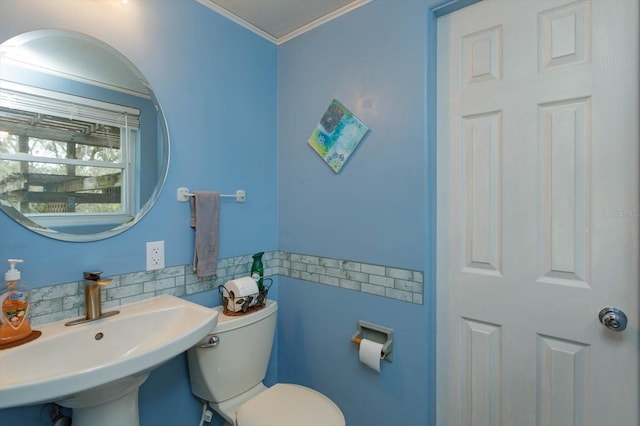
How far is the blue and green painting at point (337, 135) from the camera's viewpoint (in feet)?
4.91

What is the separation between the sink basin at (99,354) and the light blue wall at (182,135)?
21cm

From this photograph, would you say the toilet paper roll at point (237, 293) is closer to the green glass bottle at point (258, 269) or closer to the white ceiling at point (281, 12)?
the green glass bottle at point (258, 269)

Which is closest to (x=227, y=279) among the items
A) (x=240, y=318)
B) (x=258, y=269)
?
(x=258, y=269)

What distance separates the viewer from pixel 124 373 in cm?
82

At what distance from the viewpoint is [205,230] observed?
4.71 ft

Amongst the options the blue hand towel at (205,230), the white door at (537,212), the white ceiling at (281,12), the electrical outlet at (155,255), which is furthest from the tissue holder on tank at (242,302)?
the white ceiling at (281,12)

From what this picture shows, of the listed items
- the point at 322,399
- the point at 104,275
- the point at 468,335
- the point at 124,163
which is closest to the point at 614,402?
the point at 468,335

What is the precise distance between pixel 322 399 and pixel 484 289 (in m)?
0.82

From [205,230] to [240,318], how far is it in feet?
1.42

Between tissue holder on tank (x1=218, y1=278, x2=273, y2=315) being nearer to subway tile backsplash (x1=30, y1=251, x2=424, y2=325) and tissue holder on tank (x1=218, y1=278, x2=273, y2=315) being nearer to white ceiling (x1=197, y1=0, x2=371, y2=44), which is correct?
subway tile backsplash (x1=30, y1=251, x2=424, y2=325)

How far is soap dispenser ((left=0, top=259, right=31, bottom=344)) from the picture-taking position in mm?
909

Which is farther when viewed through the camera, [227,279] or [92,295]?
[227,279]

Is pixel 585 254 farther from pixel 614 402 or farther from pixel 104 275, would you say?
pixel 104 275

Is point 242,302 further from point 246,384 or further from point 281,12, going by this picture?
point 281,12
